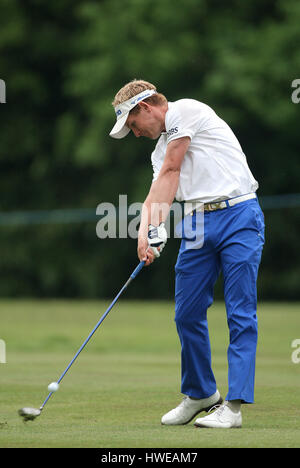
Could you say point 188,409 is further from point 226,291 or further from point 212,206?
point 212,206

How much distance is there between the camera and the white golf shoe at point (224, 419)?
623 centimetres

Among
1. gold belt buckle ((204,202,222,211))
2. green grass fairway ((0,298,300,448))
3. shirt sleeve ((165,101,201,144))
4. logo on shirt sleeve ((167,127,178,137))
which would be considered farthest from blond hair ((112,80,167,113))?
green grass fairway ((0,298,300,448))

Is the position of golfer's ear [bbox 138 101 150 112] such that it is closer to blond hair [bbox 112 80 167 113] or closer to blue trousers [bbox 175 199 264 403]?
blond hair [bbox 112 80 167 113]

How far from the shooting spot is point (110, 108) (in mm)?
27828

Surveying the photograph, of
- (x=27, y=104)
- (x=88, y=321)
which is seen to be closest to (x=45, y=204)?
(x=27, y=104)

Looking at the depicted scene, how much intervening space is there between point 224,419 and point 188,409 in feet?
1.77

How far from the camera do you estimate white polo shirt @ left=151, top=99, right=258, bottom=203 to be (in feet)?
21.4

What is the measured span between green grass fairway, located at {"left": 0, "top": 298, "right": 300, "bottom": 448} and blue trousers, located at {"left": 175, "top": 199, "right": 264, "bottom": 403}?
36cm

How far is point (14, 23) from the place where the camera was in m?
31.7

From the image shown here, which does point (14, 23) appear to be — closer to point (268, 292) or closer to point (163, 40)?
point (163, 40)

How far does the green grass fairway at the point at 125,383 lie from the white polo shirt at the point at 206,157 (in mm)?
1524

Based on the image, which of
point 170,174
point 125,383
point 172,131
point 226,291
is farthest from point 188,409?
point 125,383

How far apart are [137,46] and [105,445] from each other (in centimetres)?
2389
